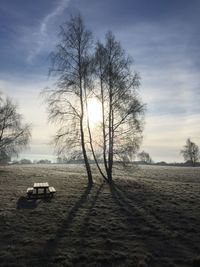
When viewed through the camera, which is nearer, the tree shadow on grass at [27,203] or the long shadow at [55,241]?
the long shadow at [55,241]

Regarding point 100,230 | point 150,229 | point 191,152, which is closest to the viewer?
point 100,230

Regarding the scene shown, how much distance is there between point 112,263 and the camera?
8367mm

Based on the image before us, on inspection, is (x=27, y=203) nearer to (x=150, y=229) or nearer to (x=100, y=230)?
(x=100, y=230)

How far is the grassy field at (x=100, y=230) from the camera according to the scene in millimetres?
8648

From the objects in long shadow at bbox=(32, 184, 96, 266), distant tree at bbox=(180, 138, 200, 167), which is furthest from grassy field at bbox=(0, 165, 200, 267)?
distant tree at bbox=(180, 138, 200, 167)

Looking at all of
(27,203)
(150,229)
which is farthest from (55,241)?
(27,203)

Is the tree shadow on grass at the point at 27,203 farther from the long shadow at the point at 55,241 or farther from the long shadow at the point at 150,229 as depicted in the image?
the long shadow at the point at 150,229

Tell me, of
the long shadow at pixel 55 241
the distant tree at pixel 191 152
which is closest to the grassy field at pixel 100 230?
the long shadow at pixel 55 241

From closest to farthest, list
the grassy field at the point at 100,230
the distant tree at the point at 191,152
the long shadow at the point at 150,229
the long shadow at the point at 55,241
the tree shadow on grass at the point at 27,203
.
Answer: the long shadow at the point at 55,241, the grassy field at the point at 100,230, the long shadow at the point at 150,229, the tree shadow on grass at the point at 27,203, the distant tree at the point at 191,152

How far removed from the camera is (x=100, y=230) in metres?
11.3

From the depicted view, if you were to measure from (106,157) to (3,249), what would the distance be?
15.4 m

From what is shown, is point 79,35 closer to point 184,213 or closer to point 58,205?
point 58,205

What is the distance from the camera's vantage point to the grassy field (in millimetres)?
8648

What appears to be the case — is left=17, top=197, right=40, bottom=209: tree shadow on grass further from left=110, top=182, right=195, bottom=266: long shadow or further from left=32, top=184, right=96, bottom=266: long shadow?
left=110, top=182, right=195, bottom=266: long shadow
